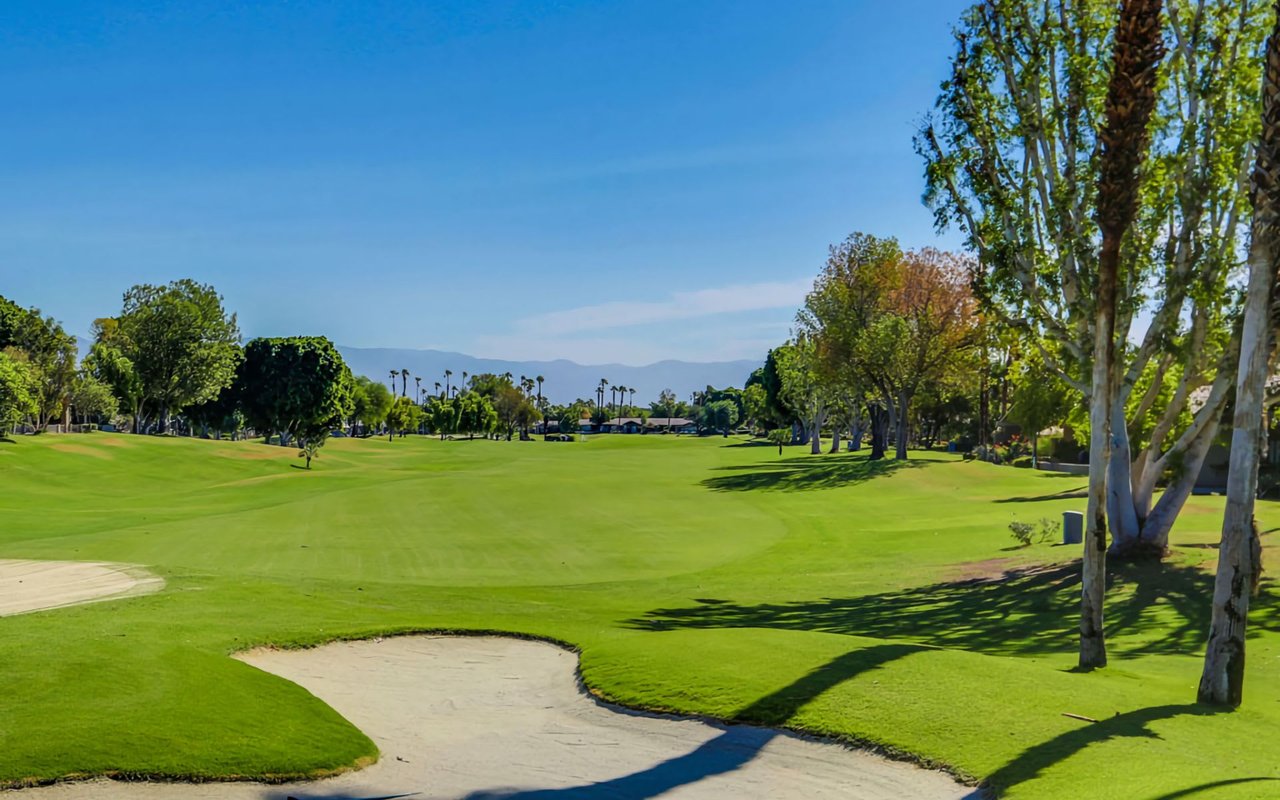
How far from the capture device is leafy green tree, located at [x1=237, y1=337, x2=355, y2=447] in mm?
99375

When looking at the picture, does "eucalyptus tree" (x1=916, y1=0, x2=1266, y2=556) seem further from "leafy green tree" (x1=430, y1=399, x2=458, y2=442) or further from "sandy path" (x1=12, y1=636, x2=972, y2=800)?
"leafy green tree" (x1=430, y1=399, x2=458, y2=442)

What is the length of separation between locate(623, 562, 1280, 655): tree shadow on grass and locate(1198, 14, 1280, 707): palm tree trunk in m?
5.50

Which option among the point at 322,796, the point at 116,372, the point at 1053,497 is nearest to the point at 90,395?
the point at 116,372

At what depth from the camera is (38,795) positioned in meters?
8.12

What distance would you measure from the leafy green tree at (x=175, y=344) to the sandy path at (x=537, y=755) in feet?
295

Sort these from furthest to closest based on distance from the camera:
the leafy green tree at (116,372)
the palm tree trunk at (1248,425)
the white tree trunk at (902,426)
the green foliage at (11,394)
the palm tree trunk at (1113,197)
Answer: the leafy green tree at (116,372)
the white tree trunk at (902,426)
the green foliage at (11,394)
the palm tree trunk at (1113,197)
the palm tree trunk at (1248,425)

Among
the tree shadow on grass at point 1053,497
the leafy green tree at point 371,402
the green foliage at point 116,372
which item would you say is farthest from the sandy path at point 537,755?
the leafy green tree at point 371,402

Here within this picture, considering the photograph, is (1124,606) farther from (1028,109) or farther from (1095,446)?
(1028,109)

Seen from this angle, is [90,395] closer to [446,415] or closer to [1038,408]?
[1038,408]

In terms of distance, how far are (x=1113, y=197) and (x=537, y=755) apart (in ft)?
38.3

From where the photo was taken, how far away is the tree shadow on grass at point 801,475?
57828mm

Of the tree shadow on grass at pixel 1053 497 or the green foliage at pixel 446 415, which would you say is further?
the green foliage at pixel 446 415

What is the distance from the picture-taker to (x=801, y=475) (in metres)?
63.9

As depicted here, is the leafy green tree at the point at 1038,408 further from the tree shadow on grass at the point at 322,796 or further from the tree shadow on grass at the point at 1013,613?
the tree shadow on grass at the point at 322,796
